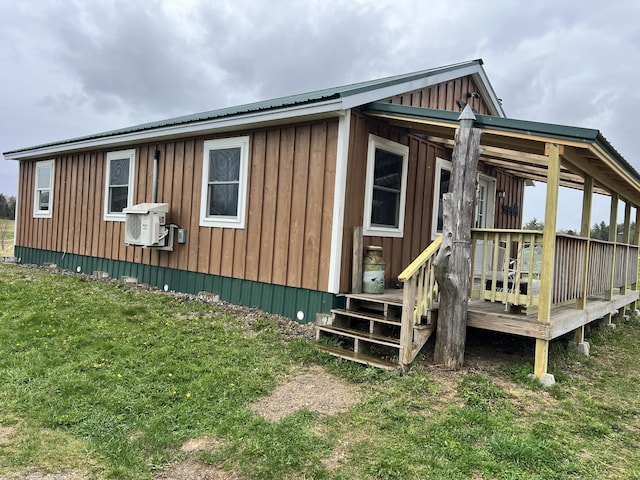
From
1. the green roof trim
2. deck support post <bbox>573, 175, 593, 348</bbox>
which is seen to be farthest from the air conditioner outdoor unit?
deck support post <bbox>573, 175, 593, 348</bbox>

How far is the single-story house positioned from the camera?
4.57 meters

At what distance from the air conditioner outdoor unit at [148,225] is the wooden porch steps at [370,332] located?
12.1 feet

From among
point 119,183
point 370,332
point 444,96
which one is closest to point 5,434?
point 370,332

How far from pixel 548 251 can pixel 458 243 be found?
0.87 meters

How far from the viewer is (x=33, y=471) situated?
263 cm

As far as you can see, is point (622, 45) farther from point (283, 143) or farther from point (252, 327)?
point (252, 327)

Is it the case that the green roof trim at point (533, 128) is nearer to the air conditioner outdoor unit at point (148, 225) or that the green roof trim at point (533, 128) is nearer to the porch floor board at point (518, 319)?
the porch floor board at point (518, 319)

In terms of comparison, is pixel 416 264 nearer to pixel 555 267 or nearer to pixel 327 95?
pixel 555 267

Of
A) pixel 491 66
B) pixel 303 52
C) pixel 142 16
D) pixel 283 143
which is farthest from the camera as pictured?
pixel 491 66

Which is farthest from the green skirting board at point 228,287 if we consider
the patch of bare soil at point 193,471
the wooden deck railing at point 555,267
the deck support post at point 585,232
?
the deck support post at point 585,232

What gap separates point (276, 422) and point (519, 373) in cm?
253

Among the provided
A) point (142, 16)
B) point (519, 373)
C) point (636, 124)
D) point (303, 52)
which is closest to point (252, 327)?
point (519, 373)

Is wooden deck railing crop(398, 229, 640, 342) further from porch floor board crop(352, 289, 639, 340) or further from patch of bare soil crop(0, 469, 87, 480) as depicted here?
patch of bare soil crop(0, 469, 87, 480)

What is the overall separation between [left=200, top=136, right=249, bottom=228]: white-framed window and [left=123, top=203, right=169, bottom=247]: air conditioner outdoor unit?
0.81 meters
